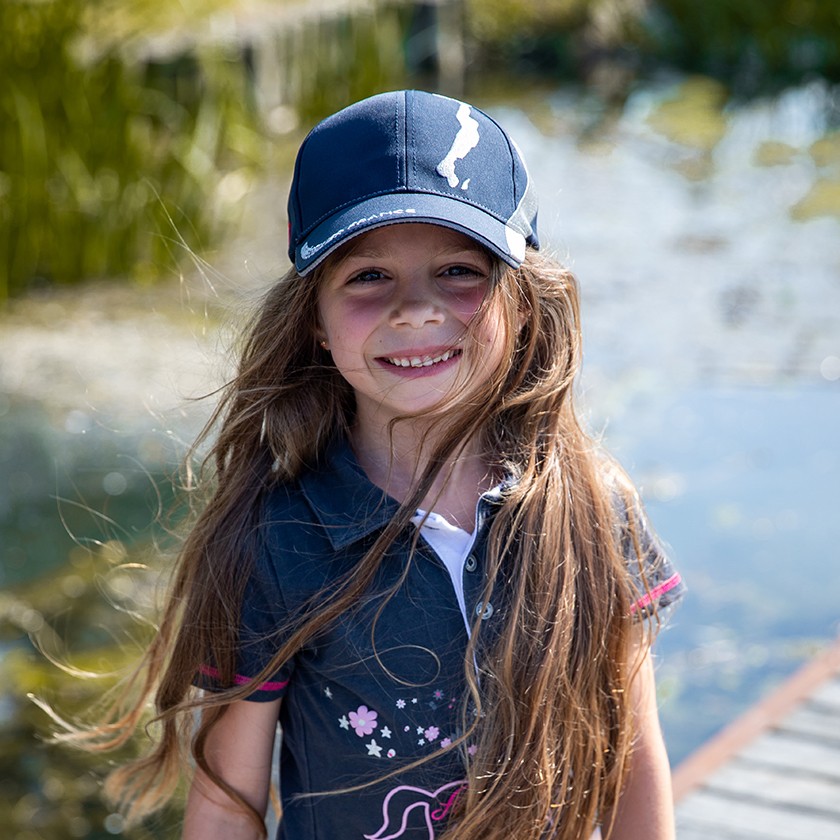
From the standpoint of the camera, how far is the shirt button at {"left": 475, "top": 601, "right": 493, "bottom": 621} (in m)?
1.34

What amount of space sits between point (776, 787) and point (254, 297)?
174 centimetres

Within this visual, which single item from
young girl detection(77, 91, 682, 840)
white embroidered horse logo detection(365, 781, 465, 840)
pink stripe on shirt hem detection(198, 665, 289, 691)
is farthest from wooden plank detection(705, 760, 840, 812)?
pink stripe on shirt hem detection(198, 665, 289, 691)

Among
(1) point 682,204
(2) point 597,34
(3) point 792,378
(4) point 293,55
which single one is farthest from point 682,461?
(2) point 597,34

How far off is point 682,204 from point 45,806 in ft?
17.7

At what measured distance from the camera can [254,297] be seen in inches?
63.5

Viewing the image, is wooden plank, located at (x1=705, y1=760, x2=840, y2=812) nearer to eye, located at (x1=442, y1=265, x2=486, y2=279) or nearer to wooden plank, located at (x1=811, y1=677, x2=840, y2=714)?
wooden plank, located at (x1=811, y1=677, x2=840, y2=714)

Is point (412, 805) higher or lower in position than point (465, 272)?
lower

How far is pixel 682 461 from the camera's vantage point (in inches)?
178

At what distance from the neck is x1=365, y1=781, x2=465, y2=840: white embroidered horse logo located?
0.29m

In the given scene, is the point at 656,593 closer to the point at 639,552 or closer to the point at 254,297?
the point at 639,552

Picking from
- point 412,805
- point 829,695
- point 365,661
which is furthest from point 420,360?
point 829,695

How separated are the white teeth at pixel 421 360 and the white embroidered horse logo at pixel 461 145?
18cm

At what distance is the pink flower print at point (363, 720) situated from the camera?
1372 millimetres

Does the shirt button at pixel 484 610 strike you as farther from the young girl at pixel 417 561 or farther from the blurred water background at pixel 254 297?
the blurred water background at pixel 254 297
